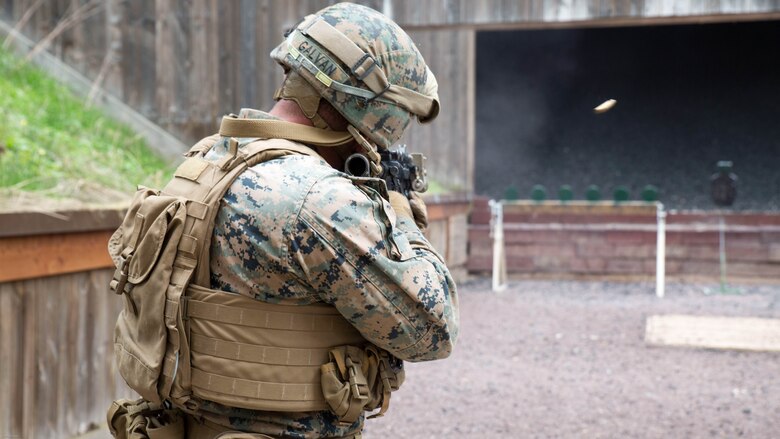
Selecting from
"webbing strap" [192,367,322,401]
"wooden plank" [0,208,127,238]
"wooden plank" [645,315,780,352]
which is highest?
"wooden plank" [0,208,127,238]

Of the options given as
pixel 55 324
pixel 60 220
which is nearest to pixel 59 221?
pixel 60 220

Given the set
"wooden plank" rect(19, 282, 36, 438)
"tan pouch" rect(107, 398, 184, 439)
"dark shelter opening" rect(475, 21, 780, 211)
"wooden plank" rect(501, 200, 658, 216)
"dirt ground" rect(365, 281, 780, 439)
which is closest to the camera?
"tan pouch" rect(107, 398, 184, 439)

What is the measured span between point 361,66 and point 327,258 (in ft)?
1.53

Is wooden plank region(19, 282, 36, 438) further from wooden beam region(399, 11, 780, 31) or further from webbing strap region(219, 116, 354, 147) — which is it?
wooden beam region(399, 11, 780, 31)

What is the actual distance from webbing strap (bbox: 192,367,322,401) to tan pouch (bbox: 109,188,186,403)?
13 centimetres

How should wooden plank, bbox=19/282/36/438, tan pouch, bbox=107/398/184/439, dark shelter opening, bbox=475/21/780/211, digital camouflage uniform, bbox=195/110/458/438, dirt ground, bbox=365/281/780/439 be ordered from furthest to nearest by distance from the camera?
1. dark shelter opening, bbox=475/21/780/211
2. dirt ground, bbox=365/281/780/439
3. wooden plank, bbox=19/282/36/438
4. tan pouch, bbox=107/398/184/439
5. digital camouflage uniform, bbox=195/110/458/438

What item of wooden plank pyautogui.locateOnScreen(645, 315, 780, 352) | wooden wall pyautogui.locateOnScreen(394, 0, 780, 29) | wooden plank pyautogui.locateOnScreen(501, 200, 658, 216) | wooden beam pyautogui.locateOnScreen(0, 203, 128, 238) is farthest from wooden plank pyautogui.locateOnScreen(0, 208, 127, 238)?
wooden plank pyautogui.locateOnScreen(501, 200, 658, 216)

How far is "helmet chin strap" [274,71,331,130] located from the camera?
1.93 metres

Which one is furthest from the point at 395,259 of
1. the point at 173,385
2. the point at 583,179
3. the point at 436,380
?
the point at 583,179

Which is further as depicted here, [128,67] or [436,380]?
[128,67]

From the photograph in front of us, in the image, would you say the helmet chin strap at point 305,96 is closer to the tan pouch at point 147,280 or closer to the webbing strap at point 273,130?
the webbing strap at point 273,130

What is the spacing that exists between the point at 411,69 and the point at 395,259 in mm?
496

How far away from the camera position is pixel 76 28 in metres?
7.41

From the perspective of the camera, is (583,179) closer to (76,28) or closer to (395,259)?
(76,28)
